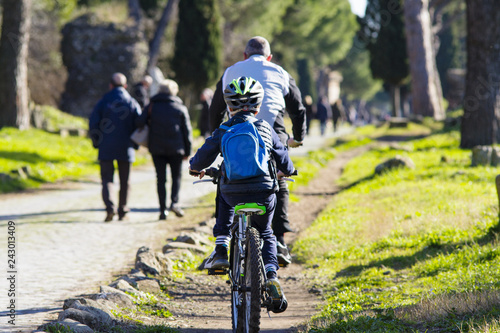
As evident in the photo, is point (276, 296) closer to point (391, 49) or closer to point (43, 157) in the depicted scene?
point (43, 157)

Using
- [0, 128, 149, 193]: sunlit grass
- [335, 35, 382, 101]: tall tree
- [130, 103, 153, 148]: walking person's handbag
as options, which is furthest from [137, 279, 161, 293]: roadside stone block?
[335, 35, 382, 101]: tall tree

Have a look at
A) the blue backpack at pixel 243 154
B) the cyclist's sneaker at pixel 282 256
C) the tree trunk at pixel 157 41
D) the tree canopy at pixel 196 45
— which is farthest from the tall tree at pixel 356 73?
the blue backpack at pixel 243 154

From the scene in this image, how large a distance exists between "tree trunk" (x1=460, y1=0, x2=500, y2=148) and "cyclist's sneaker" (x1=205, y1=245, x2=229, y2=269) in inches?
457

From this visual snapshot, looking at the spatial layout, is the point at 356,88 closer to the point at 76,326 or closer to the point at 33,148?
the point at 33,148

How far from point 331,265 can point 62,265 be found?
2.98 metres

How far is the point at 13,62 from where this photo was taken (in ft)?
60.6

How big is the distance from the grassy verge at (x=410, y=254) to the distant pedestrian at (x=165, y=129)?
2.35 metres

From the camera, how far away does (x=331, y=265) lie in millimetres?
7129

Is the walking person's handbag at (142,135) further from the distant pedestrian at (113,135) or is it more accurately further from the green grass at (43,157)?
the green grass at (43,157)

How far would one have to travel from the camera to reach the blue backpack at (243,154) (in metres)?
4.25

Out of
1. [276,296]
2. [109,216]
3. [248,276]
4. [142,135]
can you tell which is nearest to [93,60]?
[142,135]

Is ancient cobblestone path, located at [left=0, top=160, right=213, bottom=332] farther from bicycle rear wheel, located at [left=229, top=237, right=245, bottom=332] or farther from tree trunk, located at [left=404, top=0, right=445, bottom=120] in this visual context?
tree trunk, located at [left=404, top=0, right=445, bottom=120]

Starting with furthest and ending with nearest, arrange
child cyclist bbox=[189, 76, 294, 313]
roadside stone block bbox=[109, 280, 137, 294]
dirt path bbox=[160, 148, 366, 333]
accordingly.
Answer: roadside stone block bbox=[109, 280, 137, 294]
dirt path bbox=[160, 148, 366, 333]
child cyclist bbox=[189, 76, 294, 313]

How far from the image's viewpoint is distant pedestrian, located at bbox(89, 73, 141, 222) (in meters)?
9.45
